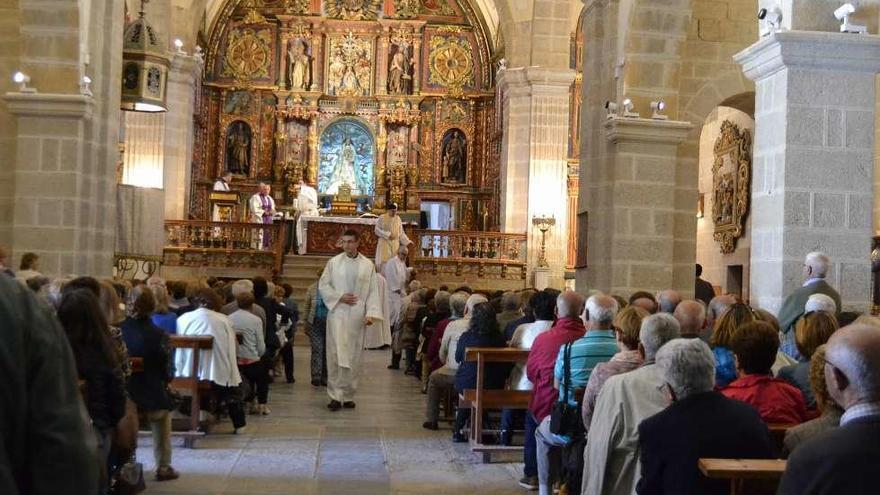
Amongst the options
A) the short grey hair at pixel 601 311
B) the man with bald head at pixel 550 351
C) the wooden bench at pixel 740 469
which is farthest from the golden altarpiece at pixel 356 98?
the wooden bench at pixel 740 469

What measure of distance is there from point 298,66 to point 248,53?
1.43 meters

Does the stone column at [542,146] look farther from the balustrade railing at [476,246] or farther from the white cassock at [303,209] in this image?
the white cassock at [303,209]

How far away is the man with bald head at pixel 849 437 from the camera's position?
2.81m

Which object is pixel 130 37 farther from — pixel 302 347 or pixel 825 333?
pixel 825 333

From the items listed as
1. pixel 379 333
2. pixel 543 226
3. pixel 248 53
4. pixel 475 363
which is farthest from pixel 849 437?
pixel 248 53

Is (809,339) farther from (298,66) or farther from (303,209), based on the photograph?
(298,66)

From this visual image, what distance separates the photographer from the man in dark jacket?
2271 mm

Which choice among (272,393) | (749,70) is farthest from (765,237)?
(272,393)

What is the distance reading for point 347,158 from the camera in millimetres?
31203

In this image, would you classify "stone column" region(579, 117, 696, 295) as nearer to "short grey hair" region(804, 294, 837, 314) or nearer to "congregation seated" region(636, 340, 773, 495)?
"short grey hair" region(804, 294, 837, 314)

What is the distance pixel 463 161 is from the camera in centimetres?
3108

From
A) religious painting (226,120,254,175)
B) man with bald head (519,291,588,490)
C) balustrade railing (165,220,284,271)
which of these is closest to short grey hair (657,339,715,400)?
man with bald head (519,291,588,490)

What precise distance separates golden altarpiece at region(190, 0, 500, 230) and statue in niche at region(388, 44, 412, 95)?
27 mm

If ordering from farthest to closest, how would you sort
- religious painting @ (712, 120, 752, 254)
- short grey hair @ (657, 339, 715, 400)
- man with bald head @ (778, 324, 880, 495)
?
religious painting @ (712, 120, 752, 254) → short grey hair @ (657, 339, 715, 400) → man with bald head @ (778, 324, 880, 495)
